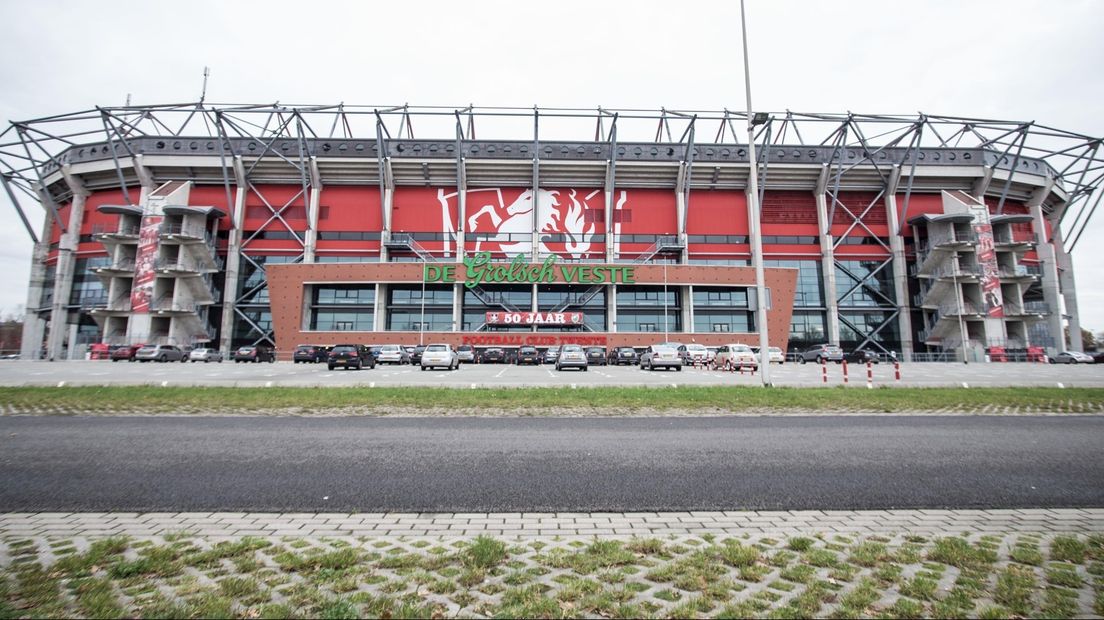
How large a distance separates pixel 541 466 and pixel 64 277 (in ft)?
225

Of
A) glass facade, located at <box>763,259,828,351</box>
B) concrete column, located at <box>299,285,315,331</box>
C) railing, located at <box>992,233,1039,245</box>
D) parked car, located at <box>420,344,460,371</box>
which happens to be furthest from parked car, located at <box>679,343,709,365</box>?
railing, located at <box>992,233,1039,245</box>

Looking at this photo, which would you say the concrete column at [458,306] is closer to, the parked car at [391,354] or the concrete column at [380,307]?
the concrete column at [380,307]

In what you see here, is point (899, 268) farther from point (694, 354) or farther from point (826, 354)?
point (694, 354)

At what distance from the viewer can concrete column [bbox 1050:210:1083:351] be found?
53938 millimetres

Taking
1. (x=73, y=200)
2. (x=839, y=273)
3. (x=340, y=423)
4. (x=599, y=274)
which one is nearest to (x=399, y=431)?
(x=340, y=423)

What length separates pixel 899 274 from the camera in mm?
50594

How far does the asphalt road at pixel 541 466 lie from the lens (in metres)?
4.39

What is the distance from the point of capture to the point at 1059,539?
11.0 ft

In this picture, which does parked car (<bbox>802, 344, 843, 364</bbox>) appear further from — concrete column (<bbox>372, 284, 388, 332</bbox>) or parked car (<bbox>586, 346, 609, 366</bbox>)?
concrete column (<bbox>372, 284, 388, 332</bbox>)

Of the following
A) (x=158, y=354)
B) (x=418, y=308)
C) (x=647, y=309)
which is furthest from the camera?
(x=647, y=309)

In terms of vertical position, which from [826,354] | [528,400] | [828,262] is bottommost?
[528,400]

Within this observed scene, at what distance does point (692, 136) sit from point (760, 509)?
50154 mm

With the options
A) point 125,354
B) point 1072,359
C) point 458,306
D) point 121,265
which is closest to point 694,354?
point 458,306

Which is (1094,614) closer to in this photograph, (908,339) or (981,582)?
(981,582)
